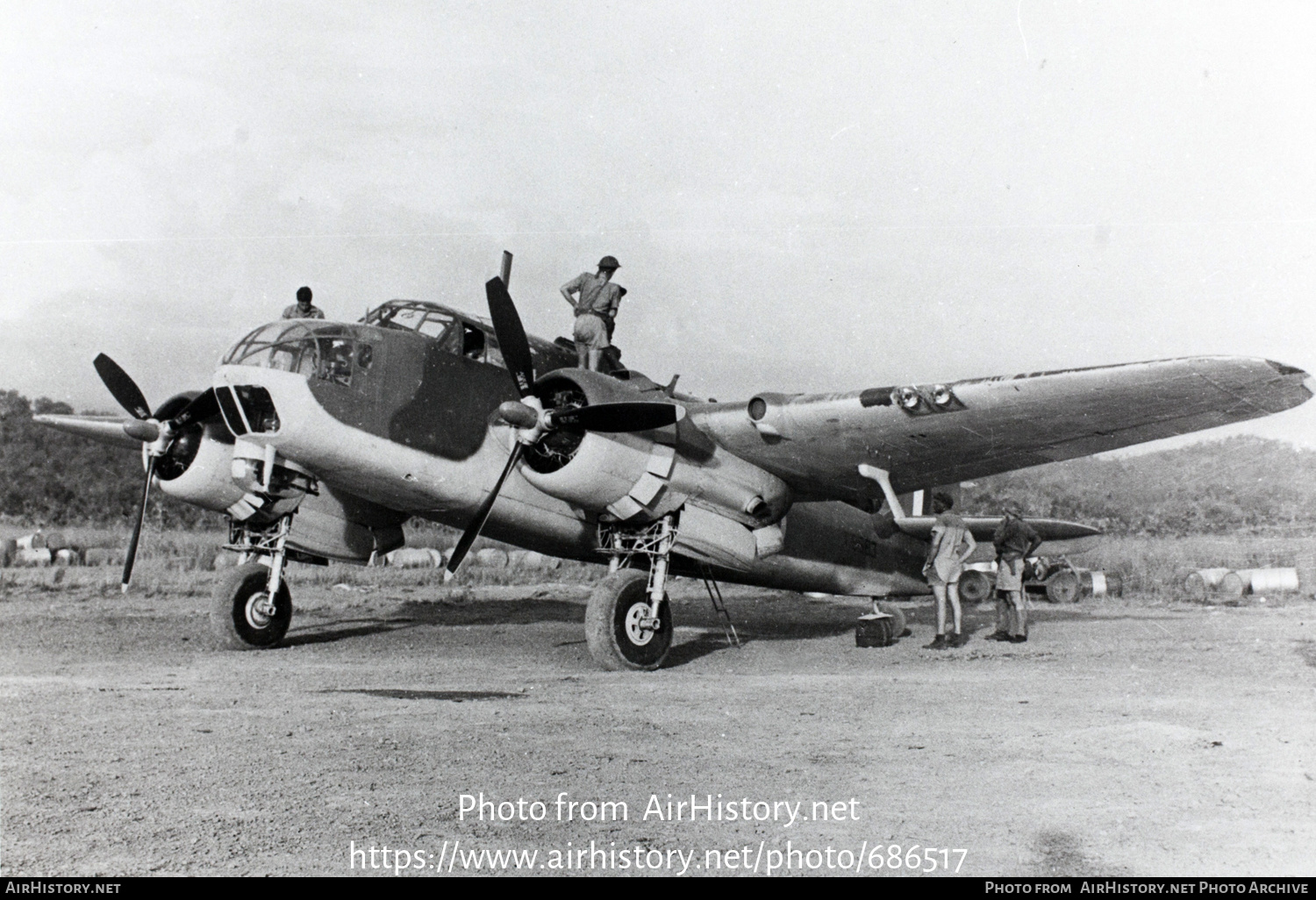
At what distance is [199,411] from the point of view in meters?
11.6

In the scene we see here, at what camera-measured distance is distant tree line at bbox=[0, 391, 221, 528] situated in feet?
144

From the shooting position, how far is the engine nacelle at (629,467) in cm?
972

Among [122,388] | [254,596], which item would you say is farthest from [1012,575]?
[122,388]

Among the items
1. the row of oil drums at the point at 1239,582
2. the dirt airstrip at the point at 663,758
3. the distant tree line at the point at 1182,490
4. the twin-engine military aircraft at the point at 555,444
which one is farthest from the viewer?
the distant tree line at the point at 1182,490

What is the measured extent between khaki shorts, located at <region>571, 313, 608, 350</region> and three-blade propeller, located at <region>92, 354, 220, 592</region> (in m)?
4.10

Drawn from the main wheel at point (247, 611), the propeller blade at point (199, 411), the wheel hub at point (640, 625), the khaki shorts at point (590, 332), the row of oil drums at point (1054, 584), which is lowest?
the main wheel at point (247, 611)

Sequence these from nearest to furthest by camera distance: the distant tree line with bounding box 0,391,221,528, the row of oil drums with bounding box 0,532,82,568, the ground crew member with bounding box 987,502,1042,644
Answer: the ground crew member with bounding box 987,502,1042,644, the row of oil drums with bounding box 0,532,82,568, the distant tree line with bounding box 0,391,221,528

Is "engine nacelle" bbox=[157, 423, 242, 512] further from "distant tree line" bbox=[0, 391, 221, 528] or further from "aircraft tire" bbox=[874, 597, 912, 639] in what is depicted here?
"distant tree line" bbox=[0, 391, 221, 528]

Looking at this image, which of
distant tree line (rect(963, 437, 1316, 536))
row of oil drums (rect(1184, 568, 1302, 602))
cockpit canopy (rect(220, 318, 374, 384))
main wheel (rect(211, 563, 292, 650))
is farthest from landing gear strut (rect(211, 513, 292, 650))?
distant tree line (rect(963, 437, 1316, 536))

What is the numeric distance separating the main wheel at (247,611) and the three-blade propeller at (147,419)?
3.47ft

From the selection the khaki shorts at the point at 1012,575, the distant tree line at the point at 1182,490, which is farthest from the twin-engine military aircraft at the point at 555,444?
the distant tree line at the point at 1182,490

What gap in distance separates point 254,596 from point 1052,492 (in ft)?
174

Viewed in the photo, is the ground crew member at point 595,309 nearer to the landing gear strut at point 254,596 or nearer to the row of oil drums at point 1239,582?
the landing gear strut at point 254,596

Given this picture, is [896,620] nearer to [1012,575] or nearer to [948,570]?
[948,570]
